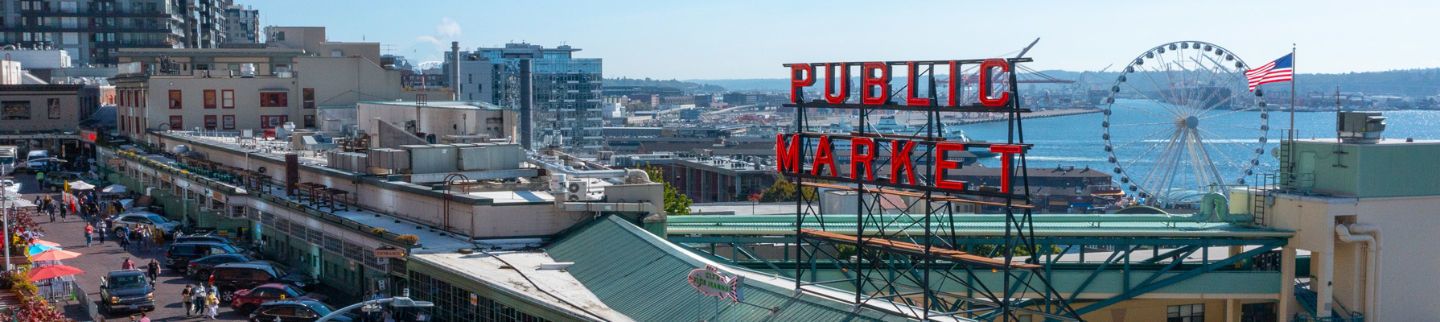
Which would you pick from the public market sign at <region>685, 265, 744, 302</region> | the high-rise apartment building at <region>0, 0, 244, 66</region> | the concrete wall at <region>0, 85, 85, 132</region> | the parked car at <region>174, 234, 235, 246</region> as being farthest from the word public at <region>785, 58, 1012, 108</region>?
the high-rise apartment building at <region>0, 0, 244, 66</region>

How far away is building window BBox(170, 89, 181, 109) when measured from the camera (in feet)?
319

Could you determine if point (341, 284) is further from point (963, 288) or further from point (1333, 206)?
point (1333, 206)

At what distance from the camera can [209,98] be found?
97.6 m

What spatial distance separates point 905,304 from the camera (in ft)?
109

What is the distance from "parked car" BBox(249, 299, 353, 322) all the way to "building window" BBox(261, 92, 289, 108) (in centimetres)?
5625

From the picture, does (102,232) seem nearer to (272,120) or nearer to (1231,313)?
(272,120)

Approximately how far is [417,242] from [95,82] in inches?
4248

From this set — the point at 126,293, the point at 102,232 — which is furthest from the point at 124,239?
the point at 126,293

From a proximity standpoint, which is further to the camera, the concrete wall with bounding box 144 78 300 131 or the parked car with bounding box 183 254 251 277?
the concrete wall with bounding box 144 78 300 131

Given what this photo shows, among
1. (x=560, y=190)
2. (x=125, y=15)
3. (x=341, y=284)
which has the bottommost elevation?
(x=341, y=284)

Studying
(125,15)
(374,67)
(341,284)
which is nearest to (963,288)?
(341,284)

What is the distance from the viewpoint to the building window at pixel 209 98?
9750 cm

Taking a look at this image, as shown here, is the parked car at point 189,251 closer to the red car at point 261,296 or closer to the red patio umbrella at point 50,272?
the red patio umbrella at point 50,272

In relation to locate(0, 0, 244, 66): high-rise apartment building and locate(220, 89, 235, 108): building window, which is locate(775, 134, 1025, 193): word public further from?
locate(0, 0, 244, 66): high-rise apartment building
